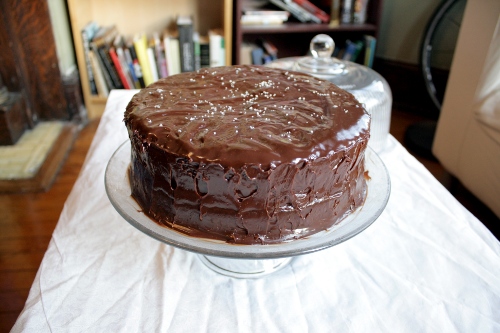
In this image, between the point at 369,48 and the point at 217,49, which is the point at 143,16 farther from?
the point at 369,48

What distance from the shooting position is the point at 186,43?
2.42 m

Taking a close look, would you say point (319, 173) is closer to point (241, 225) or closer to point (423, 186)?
point (241, 225)

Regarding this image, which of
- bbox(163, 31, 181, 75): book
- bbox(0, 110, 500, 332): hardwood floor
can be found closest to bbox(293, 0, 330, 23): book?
bbox(163, 31, 181, 75): book

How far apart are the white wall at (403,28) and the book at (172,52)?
4.34 feet

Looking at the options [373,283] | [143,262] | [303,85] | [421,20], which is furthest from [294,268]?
[421,20]

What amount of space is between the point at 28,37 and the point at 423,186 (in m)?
2.05

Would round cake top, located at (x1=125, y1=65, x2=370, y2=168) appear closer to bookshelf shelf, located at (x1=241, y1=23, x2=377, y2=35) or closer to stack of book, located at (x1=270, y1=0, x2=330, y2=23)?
bookshelf shelf, located at (x1=241, y1=23, x2=377, y2=35)

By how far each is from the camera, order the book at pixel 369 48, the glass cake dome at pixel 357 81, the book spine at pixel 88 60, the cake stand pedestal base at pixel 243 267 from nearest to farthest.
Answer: the cake stand pedestal base at pixel 243 267 → the glass cake dome at pixel 357 81 → the book spine at pixel 88 60 → the book at pixel 369 48

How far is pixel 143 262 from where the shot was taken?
854mm

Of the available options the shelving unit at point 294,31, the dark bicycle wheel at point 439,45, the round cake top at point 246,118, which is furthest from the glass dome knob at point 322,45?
the dark bicycle wheel at point 439,45

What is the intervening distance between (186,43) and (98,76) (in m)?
0.53

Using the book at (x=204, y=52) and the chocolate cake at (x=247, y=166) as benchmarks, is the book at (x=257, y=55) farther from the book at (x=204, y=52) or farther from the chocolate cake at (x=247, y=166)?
the chocolate cake at (x=247, y=166)

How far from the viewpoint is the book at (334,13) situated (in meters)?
2.53

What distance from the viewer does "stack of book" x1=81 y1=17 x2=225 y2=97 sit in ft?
7.86
